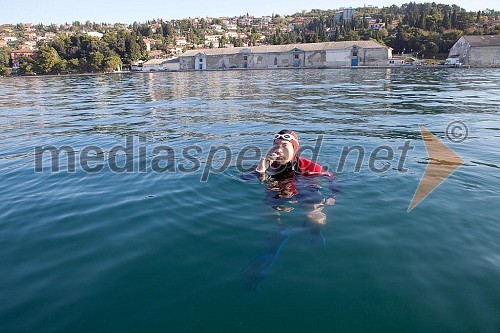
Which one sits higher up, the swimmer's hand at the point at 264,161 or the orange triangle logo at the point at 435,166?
the swimmer's hand at the point at 264,161

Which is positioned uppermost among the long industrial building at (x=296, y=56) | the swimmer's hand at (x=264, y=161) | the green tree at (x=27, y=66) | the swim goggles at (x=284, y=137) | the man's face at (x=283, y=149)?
the long industrial building at (x=296, y=56)

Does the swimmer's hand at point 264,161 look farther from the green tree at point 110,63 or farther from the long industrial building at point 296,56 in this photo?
the green tree at point 110,63

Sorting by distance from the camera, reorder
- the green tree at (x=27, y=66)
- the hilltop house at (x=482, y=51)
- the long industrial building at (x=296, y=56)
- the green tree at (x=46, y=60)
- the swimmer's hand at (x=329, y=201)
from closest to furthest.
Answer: the swimmer's hand at (x=329, y=201) → the hilltop house at (x=482, y=51) → the long industrial building at (x=296, y=56) → the green tree at (x=46, y=60) → the green tree at (x=27, y=66)

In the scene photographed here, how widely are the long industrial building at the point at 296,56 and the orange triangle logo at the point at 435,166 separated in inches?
3360

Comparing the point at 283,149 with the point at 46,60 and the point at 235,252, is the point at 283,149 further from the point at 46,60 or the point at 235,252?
the point at 46,60

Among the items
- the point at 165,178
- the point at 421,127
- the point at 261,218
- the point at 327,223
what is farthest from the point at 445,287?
the point at 421,127

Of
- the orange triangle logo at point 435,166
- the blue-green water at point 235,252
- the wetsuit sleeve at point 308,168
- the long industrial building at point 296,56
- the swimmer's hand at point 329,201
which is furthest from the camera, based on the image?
the long industrial building at point 296,56

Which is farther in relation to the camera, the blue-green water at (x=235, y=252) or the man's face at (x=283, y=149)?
the man's face at (x=283, y=149)

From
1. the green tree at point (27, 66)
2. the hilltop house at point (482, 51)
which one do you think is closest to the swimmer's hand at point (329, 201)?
the hilltop house at point (482, 51)

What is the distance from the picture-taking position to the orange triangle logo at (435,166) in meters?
7.11

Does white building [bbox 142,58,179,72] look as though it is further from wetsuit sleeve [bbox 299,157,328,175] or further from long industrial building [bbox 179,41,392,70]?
wetsuit sleeve [bbox 299,157,328,175]

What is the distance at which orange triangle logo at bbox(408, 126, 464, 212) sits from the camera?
7.11 meters

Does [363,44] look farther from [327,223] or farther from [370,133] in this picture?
[327,223]

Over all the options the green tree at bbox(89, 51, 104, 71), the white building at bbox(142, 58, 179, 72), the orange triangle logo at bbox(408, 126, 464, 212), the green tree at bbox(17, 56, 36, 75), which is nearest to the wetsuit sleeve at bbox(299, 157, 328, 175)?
the orange triangle logo at bbox(408, 126, 464, 212)
